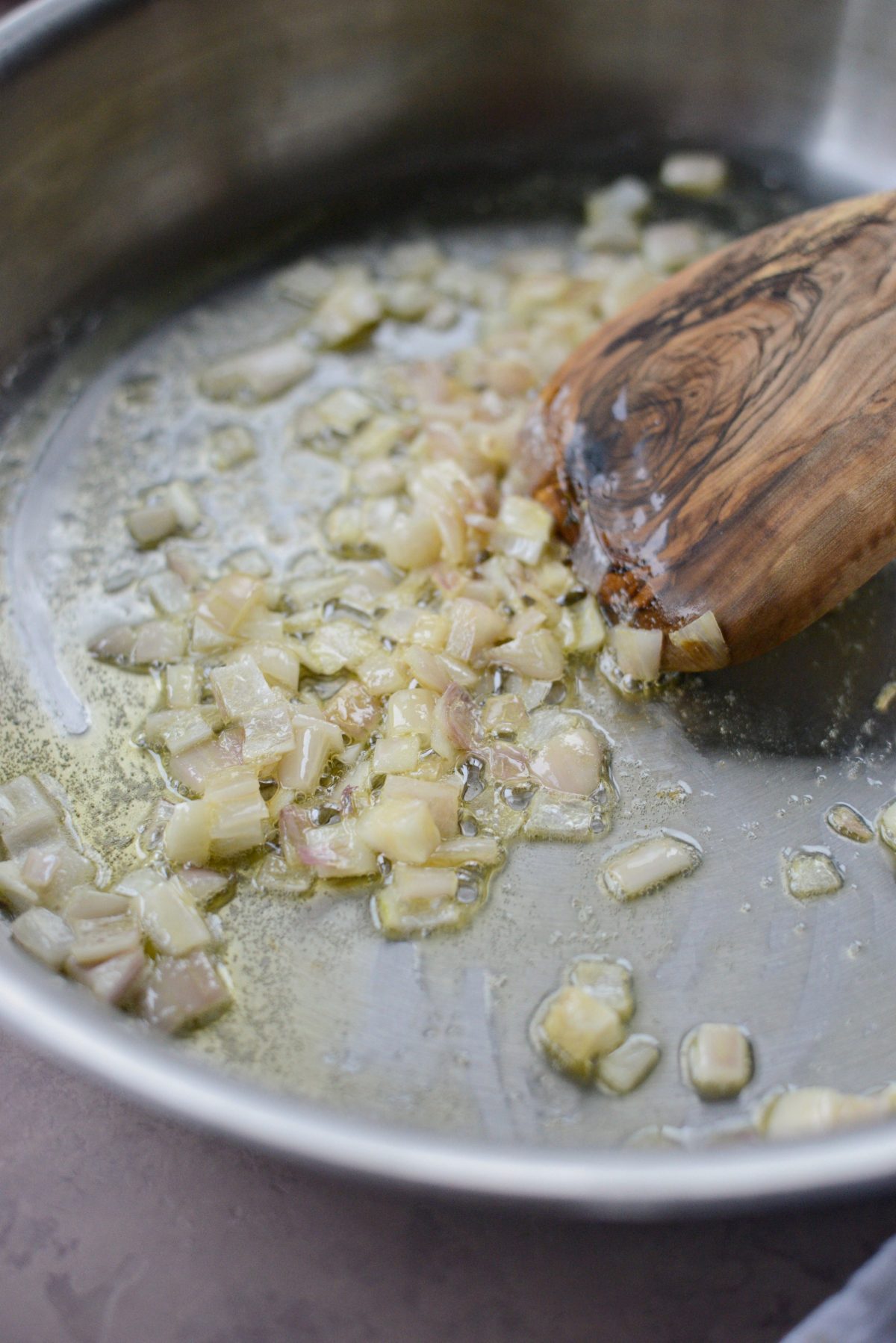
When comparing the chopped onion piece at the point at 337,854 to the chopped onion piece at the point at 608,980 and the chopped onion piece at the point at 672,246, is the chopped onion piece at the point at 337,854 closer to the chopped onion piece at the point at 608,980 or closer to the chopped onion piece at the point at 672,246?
the chopped onion piece at the point at 608,980

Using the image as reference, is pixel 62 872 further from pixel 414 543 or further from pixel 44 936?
pixel 414 543

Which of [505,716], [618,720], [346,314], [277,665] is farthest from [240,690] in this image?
[346,314]

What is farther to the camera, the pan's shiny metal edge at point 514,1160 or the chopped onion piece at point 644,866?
the chopped onion piece at point 644,866

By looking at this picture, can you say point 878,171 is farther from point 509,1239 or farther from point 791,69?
point 509,1239

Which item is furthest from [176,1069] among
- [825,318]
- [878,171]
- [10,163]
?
[878,171]

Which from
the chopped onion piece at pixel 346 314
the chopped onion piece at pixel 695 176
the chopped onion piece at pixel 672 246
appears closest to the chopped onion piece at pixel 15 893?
the chopped onion piece at pixel 346 314

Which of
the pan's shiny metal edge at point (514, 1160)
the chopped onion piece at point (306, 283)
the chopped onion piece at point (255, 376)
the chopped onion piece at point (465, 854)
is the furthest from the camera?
the chopped onion piece at point (306, 283)

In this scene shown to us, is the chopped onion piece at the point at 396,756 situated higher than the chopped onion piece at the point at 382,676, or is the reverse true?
the chopped onion piece at the point at 382,676
